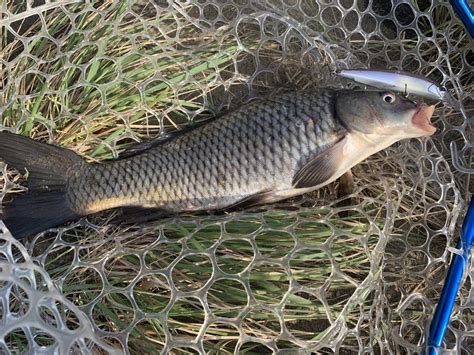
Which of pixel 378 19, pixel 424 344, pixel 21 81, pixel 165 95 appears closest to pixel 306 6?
pixel 378 19

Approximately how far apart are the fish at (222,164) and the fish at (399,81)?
0.14m

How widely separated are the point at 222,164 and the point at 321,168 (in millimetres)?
342

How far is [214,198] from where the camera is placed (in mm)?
2084

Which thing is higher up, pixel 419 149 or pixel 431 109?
pixel 431 109

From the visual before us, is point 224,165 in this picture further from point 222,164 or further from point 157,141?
point 157,141

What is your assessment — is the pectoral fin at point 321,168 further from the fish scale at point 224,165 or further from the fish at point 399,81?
the fish at point 399,81

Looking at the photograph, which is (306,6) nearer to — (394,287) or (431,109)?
(431,109)

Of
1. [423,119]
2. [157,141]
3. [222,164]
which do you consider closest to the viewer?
[423,119]

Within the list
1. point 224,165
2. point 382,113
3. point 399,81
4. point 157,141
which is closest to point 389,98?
point 382,113

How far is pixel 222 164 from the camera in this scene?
2.07m

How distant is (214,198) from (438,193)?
82 centimetres

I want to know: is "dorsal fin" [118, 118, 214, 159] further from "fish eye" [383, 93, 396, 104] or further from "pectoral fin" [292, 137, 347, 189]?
"fish eye" [383, 93, 396, 104]

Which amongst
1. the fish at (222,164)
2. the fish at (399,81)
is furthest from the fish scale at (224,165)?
the fish at (399,81)

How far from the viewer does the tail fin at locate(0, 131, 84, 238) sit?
2041mm
